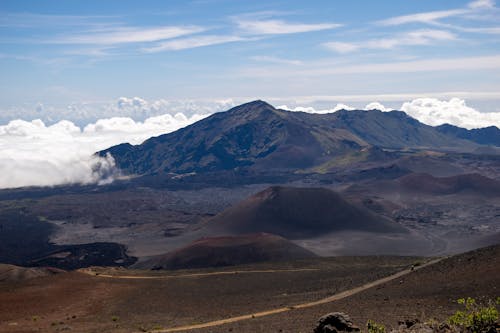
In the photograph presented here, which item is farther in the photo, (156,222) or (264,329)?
(156,222)

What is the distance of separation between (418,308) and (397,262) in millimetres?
34681

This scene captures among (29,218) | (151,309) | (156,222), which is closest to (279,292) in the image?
(151,309)

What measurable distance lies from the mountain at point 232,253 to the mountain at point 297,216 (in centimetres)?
2587

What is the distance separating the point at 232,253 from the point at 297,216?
41.5 m

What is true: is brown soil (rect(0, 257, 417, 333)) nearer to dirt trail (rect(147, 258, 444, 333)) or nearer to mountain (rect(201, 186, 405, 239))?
dirt trail (rect(147, 258, 444, 333))

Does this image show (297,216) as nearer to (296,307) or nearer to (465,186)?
(465,186)

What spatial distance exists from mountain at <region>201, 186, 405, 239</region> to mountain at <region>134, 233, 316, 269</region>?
1019 inches

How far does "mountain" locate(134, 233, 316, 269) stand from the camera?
297 feet

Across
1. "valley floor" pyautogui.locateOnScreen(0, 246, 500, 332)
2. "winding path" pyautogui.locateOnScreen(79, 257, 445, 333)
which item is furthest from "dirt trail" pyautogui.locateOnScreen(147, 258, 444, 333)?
"valley floor" pyautogui.locateOnScreen(0, 246, 500, 332)

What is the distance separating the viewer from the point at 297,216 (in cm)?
13250

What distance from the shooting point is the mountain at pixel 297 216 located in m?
127

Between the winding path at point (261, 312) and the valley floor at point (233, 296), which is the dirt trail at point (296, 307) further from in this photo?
the valley floor at point (233, 296)

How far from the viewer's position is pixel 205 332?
3131 cm

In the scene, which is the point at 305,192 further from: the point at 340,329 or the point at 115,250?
the point at 340,329
